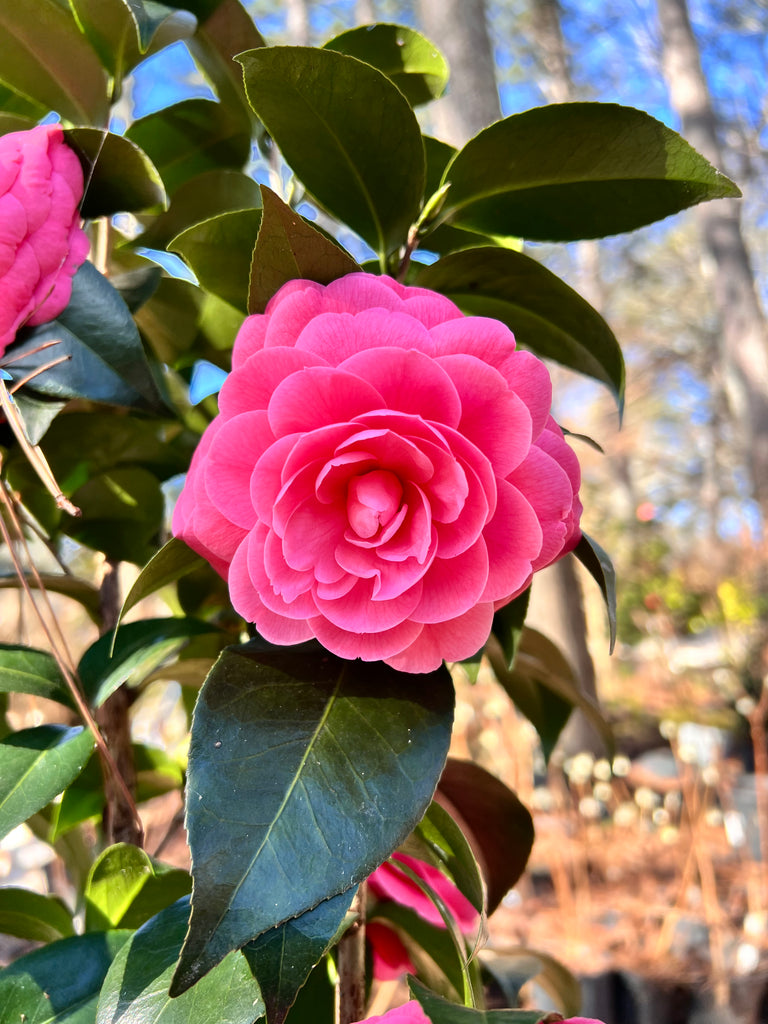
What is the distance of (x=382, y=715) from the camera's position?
324 millimetres

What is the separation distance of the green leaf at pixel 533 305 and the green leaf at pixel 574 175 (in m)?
0.04

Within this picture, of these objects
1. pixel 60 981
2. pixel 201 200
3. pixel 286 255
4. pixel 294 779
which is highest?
pixel 201 200

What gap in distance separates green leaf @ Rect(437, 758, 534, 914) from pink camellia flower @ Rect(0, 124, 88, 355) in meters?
0.34

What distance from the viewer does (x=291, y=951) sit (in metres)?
0.28

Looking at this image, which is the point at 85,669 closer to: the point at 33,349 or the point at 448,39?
the point at 33,349

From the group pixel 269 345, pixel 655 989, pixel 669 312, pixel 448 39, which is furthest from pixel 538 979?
pixel 669 312

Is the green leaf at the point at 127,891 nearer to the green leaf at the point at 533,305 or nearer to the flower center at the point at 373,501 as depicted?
the flower center at the point at 373,501

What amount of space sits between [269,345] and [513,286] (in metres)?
0.17

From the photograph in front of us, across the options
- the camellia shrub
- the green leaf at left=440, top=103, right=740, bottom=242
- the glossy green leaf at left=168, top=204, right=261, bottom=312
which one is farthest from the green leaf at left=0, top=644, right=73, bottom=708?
the green leaf at left=440, top=103, right=740, bottom=242

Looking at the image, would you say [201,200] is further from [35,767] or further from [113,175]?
[35,767]

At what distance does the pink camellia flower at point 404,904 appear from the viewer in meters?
0.46

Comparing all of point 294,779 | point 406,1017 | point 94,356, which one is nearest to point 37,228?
A: point 94,356

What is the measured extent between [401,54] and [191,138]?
149 millimetres

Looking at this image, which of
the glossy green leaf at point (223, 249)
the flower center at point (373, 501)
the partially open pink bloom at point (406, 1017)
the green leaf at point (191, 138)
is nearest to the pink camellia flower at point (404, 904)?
the partially open pink bloom at point (406, 1017)
